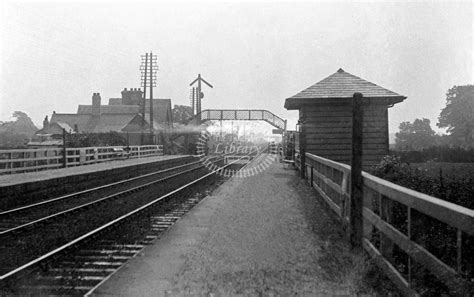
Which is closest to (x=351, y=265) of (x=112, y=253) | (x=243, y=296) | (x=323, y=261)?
(x=323, y=261)

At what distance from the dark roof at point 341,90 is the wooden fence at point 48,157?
32.4 ft

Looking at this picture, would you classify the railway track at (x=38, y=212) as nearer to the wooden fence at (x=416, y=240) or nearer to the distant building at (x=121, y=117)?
the wooden fence at (x=416, y=240)

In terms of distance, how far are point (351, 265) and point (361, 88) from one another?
13390mm

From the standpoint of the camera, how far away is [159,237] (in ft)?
24.4

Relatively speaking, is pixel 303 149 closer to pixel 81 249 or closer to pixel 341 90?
pixel 341 90

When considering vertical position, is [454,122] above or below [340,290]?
above

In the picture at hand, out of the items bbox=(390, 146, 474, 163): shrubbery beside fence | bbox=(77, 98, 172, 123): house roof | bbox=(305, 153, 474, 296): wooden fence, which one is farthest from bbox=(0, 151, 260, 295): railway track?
bbox=(77, 98, 172, 123): house roof

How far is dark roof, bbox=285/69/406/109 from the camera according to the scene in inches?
666

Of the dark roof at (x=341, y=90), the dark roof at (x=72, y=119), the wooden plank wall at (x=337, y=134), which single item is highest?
the dark roof at (x=72, y=119)

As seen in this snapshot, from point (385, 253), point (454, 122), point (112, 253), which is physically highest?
point (454, 122)

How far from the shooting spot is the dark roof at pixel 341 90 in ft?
55.5

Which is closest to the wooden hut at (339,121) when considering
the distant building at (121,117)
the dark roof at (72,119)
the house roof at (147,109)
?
the distant building at (121,117)

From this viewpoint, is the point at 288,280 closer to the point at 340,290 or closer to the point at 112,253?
the point at 340,290

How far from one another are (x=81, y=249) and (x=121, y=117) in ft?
197
